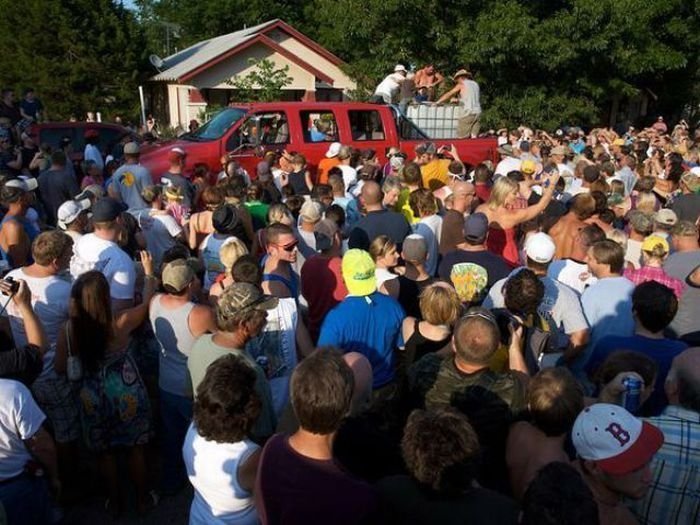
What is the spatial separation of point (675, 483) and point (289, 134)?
8559 mm

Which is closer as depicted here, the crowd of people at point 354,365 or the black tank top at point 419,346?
the crowd of people at point 354,365

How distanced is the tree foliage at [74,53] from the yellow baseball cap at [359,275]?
1008 inches

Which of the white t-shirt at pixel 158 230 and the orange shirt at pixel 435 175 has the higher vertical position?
the orange shirt at pixel 435 175

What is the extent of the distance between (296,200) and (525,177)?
293 centimetres

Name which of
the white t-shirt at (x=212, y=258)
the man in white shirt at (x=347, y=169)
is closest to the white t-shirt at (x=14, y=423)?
the white t-shirt at (x=212, y=258)

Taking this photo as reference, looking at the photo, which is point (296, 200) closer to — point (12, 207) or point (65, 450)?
point (12, 207)

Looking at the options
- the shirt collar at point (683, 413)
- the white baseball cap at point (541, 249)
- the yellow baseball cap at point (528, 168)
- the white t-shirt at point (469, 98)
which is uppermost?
the white t-shirt at point (469, 98)

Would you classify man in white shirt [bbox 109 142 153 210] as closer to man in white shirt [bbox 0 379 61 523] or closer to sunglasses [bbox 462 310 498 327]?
man in white shirt [bbox 0 379 61 523]

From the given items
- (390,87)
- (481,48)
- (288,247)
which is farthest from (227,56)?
(288,247)

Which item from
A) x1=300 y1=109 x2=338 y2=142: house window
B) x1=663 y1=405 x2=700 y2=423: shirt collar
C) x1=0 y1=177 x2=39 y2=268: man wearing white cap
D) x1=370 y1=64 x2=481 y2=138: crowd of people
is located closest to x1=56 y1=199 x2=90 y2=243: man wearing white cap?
x1=0 y1=177 x2=39 y2=268: man wearing white cap

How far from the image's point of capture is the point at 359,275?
12.5ft

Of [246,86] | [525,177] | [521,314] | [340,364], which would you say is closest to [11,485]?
[340,364]

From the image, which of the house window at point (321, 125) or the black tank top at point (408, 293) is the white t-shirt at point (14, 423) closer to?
the black tank top at point (408, 293)

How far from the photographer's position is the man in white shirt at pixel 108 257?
446cm
